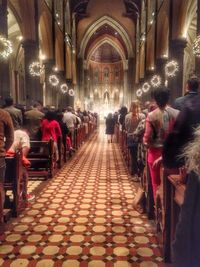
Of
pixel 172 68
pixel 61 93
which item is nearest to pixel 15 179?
pixel 172 68

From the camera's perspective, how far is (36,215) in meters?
4.56

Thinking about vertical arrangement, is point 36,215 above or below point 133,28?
below

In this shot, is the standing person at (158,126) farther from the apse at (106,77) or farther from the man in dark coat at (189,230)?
the apse at (106,77)

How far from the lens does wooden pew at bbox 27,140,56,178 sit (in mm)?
6781

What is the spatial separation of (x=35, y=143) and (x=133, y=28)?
26548 millimetres

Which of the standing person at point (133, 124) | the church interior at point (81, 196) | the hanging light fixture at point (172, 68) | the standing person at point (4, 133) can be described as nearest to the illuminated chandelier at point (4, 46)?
the church interior at point (81, 196)

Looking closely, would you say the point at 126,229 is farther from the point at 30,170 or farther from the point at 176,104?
the point at 30,170

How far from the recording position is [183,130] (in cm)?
271

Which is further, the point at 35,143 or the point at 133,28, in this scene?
the point at 133,28

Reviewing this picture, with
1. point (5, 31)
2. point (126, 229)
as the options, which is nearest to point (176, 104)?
point (126, 229)

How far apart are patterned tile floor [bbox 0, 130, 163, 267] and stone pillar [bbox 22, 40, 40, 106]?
7924mm

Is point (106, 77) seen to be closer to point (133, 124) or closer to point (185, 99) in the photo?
point (133, 124)

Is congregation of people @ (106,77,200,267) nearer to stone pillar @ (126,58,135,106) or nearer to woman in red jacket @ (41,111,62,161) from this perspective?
woman in red jacket @ (41,111,62,161)

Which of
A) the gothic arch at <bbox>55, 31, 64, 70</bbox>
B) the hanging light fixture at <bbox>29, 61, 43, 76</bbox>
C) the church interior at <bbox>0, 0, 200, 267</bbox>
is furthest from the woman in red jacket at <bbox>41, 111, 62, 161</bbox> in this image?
the gothic arch at <bbox>55, 31, 64, 70</bbox>
